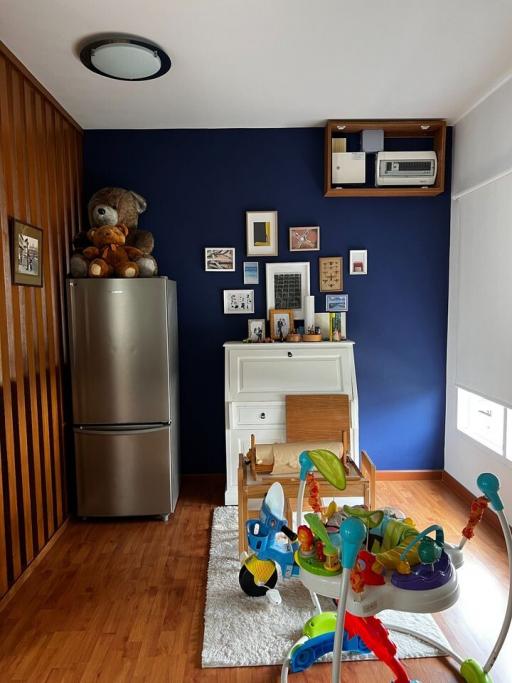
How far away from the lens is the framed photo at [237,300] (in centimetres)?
376

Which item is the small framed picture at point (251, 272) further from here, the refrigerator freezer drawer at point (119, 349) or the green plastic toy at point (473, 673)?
the green plastic toy at point (473, 673)

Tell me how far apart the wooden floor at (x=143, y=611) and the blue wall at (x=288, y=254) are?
83 cm

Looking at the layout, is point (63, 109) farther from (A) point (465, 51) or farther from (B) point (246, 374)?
(A) point (465, 51)

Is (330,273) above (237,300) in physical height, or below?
above

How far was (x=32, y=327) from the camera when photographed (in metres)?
2.70

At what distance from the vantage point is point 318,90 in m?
3.00

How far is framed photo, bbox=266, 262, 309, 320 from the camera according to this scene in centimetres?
374

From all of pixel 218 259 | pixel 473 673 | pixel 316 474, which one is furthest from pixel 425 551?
pixel 218 259

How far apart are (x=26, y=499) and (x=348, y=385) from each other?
2125mm

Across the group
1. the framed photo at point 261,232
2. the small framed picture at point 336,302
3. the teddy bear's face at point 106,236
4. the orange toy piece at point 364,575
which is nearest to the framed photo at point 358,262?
the small framed picture at point 336,302

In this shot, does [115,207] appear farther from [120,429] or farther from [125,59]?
[120,429]

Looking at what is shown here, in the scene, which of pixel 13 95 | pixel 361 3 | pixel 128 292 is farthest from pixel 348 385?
pixel 13 95

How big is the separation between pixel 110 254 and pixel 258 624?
2.33m

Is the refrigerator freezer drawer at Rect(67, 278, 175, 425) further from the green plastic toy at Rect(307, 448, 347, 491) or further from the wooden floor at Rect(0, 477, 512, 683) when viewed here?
the green plastic toy at Rect(307, 448, 347, 491)
